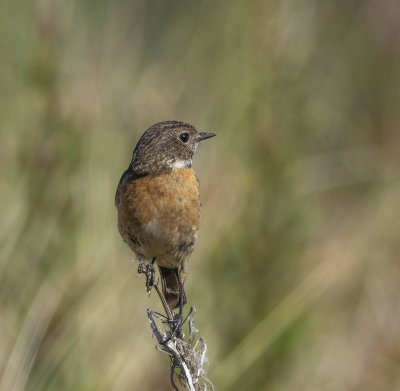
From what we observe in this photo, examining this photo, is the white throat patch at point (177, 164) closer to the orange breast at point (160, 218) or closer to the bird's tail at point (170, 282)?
the orange breast at point (160, 218)

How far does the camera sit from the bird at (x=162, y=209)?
3.19m

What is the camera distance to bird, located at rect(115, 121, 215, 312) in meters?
3.19

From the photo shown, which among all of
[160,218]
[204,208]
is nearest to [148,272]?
[160,218]

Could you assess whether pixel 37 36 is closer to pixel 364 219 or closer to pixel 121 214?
pixel 121 214

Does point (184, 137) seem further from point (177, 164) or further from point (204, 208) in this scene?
point (204, 208)

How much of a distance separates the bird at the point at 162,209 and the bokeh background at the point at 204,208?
20.9 inches

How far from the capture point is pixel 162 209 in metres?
3.22

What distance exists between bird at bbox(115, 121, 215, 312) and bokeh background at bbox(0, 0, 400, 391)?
532 millimetres

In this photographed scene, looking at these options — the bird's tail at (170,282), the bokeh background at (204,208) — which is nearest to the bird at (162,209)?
the bird's tail at (170,282)

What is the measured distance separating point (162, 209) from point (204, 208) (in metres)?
1.34

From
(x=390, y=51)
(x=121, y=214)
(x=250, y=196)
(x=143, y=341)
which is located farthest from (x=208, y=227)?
(x=390, y=51)

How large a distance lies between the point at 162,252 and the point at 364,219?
2.30m

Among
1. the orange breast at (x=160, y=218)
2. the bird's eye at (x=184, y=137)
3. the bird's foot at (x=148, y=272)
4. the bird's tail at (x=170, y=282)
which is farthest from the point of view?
the bird's eye at (x=184, y=137)

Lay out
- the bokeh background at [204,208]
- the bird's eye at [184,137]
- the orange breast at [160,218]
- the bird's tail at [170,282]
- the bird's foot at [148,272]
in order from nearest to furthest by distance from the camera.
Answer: the bird's foot at [148,272] < the orange breast at [160,218] < the bird's tail at [170,282] < the bird's eye at [184,137] < the bokeh background at [204,208]
